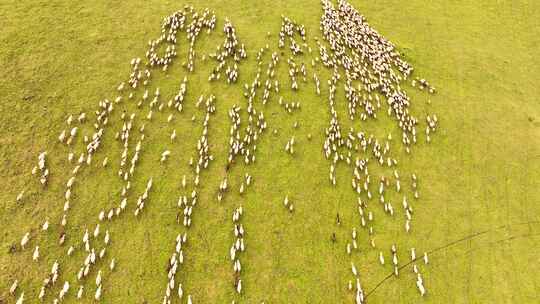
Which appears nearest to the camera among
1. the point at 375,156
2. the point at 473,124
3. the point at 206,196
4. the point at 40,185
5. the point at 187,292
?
the point at 187,292

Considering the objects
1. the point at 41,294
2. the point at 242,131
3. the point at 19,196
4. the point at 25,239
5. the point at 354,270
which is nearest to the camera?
the point at 41,294

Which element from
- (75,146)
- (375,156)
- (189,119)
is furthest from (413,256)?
(75,146)

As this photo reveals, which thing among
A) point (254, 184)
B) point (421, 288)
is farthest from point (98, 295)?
point (421, 288)

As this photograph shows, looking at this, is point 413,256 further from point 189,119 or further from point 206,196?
point 189,119

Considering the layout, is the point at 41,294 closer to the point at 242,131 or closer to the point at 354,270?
the point at 242,131

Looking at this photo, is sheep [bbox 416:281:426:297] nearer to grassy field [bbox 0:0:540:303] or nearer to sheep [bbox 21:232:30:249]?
grassy field [bbox 0:0:540:303]

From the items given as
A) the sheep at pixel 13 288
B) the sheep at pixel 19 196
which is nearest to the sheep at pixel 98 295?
the sheep at pixel 13 288

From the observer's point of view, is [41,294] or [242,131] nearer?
[41,294]
